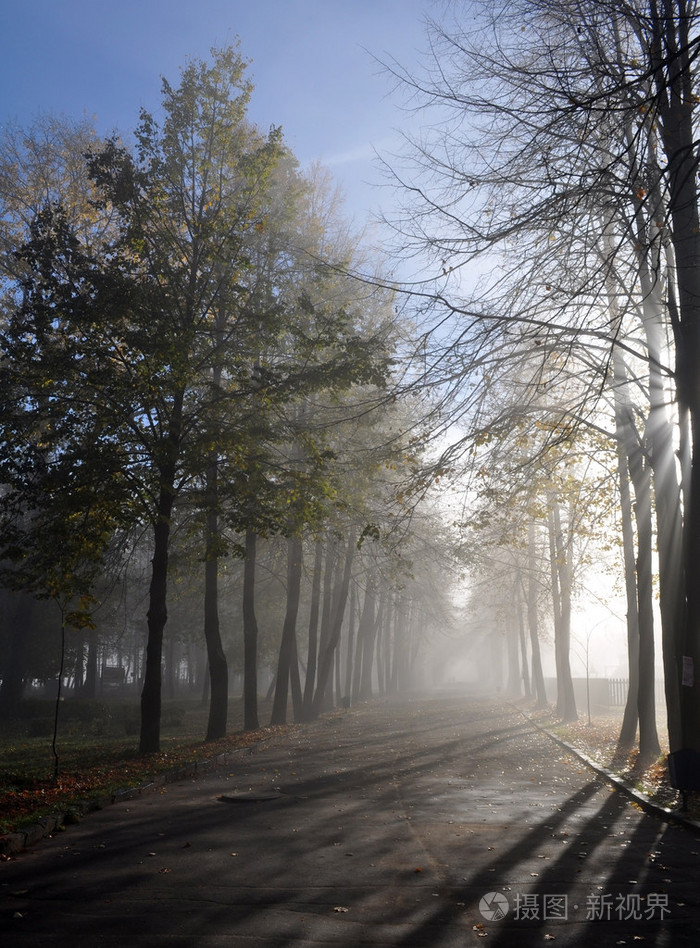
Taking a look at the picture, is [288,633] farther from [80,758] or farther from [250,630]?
[80,758]

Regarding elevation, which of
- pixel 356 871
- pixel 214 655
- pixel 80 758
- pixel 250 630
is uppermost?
pixel 250 630

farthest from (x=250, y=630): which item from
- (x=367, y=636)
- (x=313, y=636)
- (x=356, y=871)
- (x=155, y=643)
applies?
(x=367, y=636)

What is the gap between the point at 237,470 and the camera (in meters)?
15.0

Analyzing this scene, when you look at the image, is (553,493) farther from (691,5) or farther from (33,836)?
(33,836)

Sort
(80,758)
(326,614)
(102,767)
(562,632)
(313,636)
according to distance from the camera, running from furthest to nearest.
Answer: (326,614)
(562,632)
(313,636)
(80,758)
(102,767)

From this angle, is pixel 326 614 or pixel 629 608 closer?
pixel 629 608

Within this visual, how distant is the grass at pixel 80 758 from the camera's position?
30.7ft

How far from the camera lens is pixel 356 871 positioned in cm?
675

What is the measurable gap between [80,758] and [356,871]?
10103mm

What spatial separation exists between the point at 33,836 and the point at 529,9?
10.3 meters

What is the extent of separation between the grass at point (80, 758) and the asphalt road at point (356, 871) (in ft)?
1.75

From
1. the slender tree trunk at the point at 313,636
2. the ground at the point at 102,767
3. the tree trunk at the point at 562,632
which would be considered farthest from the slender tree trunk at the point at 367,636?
the ground at the point at 102,767

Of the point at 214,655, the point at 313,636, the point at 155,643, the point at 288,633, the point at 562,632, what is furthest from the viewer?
the point at 562,632

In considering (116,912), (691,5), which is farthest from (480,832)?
(691,5)
